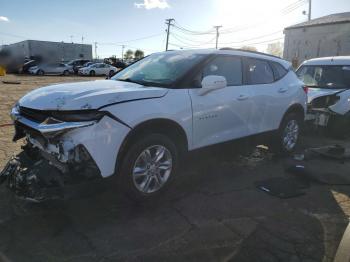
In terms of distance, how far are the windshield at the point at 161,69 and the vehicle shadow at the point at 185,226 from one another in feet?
3.38

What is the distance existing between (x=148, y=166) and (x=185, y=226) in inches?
30.7

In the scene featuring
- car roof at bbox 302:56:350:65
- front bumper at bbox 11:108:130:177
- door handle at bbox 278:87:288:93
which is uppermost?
car roof at bbox 302:56:350:65

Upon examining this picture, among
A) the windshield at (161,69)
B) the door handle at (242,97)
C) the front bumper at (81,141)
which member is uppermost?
the windshield at (161,69)

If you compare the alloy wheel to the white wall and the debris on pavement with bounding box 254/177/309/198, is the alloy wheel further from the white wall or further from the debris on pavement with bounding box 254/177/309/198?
the white wall

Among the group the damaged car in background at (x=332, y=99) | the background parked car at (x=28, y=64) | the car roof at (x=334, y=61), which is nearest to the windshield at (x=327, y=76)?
the damaged car in background at (x=332, y=99)

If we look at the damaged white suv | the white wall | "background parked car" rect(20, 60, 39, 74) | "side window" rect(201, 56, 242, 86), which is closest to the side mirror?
the damaged white suv

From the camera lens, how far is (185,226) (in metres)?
3.57

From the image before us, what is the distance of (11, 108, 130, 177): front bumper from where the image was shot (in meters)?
3.25

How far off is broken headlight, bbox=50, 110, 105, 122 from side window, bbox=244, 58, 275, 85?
269 cm

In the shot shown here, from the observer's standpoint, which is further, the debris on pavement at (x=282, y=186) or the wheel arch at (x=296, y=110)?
the wheel arch at (x=296, y=110)

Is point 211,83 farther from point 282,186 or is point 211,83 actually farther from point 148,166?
point 282,186

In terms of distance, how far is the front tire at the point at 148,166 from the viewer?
12.0 ft

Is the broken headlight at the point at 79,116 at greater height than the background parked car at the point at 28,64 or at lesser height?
lesser

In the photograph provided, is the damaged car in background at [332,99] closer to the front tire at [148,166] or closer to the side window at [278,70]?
the side window at [278,70]
